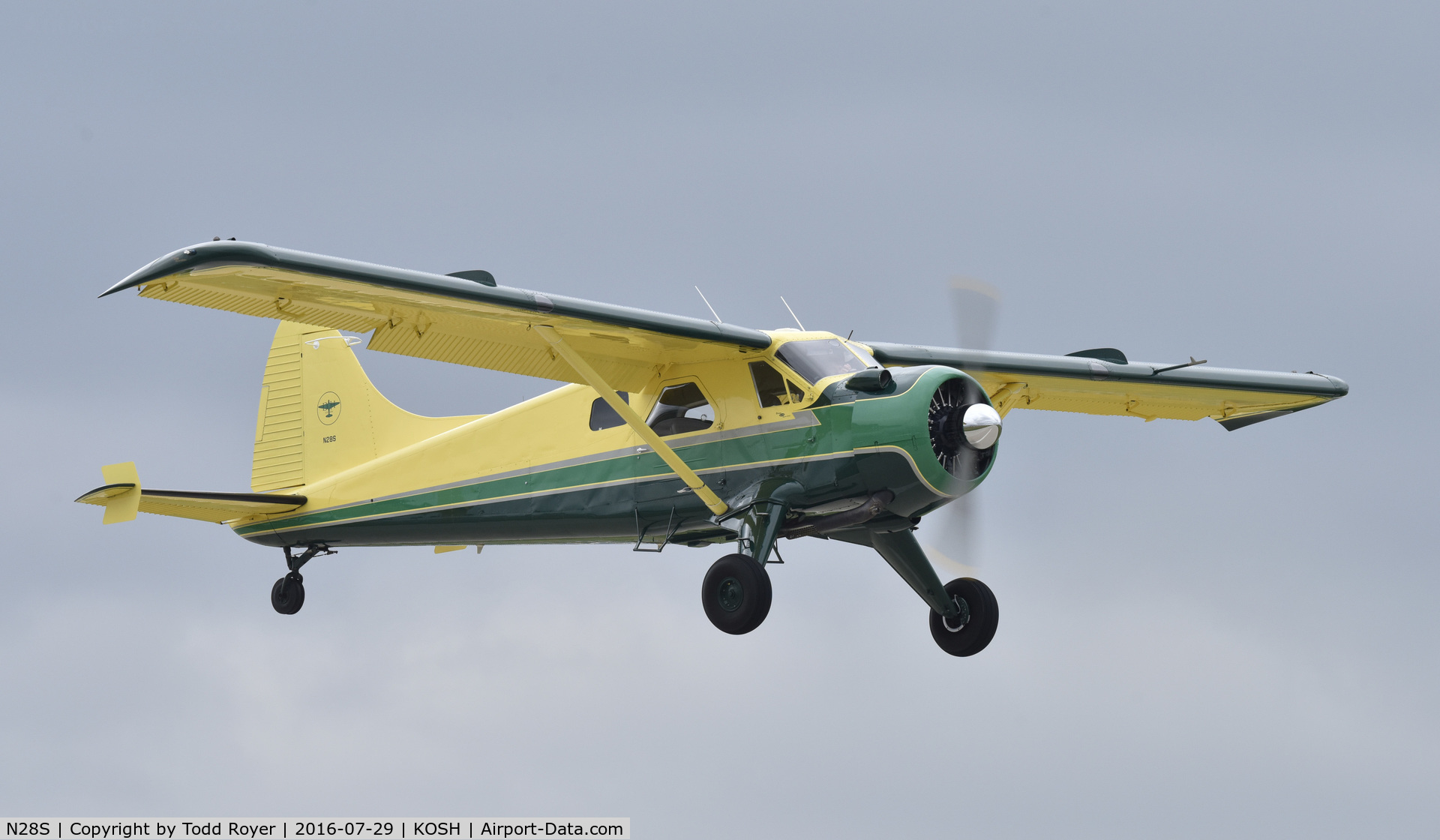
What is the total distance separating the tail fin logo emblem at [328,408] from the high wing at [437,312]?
18.8ft

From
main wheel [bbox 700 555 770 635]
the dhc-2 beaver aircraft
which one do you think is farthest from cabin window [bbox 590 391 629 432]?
main wheel [bbox 700 555 770 635]

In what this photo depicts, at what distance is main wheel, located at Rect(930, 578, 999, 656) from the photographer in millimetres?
16594

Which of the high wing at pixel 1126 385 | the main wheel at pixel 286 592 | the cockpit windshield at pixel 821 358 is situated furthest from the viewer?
the main wheel at pixel 286 592

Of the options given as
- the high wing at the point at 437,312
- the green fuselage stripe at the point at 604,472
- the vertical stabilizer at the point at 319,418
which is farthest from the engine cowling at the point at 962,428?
the vertical stabilizer at the point at 319,418

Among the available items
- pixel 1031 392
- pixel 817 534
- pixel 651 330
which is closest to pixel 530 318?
pixel 651 330

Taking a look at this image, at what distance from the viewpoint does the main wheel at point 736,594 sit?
1433 centimetres

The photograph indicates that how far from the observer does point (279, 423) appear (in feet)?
69.4

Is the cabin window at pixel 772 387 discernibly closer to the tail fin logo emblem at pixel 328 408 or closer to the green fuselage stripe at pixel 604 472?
the green fuselage stripe at pixel 604 472

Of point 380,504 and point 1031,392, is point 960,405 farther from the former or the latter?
point 380,504

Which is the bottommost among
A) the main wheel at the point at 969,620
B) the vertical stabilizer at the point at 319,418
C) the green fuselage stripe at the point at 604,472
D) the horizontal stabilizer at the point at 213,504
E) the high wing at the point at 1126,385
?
the main wheel at the point at 969,620

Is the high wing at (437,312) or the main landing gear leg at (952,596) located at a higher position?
the high wing at (437,312)

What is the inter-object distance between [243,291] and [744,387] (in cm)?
500

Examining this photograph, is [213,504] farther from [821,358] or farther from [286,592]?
[821,358]

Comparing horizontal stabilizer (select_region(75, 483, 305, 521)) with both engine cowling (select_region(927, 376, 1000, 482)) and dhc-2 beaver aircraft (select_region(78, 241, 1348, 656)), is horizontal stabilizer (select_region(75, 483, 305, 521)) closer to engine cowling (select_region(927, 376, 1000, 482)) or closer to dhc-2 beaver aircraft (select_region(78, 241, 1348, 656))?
dhc-2 beaver aircraft (select_region(78, 241, 1348, 656))
